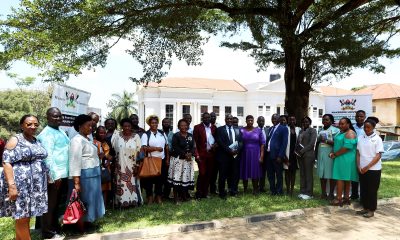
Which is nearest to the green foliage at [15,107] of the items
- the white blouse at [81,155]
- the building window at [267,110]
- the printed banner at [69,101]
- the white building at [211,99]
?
the white building at [211,99]

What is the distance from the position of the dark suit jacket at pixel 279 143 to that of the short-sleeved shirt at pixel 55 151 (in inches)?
170

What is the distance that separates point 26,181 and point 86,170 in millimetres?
919

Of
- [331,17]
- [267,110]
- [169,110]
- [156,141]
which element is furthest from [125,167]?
[267,110]

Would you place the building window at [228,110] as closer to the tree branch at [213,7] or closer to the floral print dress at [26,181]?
the tree branch at [213,7]

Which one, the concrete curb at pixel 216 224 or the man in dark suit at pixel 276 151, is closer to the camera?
the concrete curb at pixel 216 224

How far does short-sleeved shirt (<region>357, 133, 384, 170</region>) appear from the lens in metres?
6.49

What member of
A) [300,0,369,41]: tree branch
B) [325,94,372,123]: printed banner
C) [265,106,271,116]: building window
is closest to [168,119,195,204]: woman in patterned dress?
[325,94,372,123]: printed banner

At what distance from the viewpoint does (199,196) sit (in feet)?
24.8

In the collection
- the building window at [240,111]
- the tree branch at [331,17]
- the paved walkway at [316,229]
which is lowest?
the paved walkway at [316,229]

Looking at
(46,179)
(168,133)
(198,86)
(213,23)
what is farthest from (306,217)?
(198,86)

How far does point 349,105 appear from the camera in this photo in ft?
32.8

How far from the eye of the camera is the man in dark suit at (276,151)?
7.60 metres

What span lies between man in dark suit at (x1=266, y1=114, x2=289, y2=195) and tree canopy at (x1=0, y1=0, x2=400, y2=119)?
3681 millimetres

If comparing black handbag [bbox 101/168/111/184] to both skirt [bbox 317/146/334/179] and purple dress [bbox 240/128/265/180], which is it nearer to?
purple dress [bbox 240/128/265/180]
